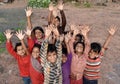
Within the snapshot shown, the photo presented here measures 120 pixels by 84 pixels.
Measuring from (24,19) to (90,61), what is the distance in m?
5.62

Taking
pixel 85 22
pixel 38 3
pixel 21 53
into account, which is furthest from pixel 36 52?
pixel 38 3

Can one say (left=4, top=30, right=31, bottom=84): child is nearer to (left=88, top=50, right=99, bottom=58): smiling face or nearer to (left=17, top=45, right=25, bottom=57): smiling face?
(left=17, top=45, right=25, bottom=57): smiling face

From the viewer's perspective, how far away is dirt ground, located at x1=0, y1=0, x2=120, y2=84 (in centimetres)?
676

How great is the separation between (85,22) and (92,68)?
219 inches

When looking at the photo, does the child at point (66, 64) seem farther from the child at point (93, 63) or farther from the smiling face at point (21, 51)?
the smiling face at point (21, 51)

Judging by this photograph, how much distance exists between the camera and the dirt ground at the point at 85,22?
266 inches

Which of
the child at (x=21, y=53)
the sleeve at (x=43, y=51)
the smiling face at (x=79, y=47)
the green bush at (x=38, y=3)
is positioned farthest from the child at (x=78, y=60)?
the green bush at (x=38, y=3)

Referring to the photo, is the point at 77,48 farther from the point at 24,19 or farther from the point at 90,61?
the point at 24,19

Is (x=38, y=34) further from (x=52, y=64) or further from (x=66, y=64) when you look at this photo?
(x=52, y=64)

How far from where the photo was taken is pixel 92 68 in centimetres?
509

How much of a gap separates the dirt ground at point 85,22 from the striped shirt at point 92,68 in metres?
1.40

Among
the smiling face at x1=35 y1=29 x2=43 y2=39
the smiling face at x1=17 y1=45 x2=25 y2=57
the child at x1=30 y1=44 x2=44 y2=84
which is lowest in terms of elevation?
the child at x1=30 y1=44 x2=44 y2=84

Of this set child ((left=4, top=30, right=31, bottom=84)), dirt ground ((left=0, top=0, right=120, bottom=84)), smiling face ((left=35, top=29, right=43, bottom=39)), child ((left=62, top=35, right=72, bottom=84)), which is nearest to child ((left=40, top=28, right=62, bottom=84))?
child ((left=62, top=35, right=72, bottom=84))

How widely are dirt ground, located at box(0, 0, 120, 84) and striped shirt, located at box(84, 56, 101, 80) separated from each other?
1396mm
